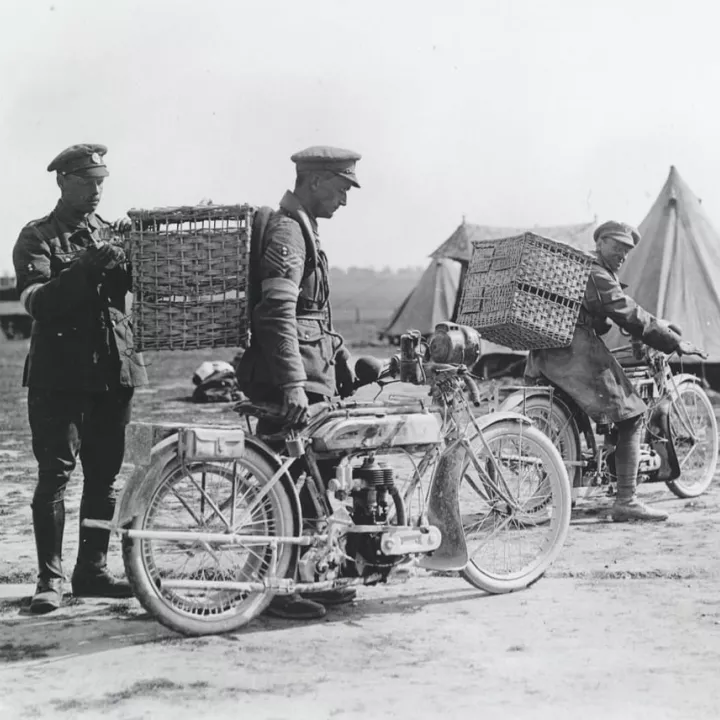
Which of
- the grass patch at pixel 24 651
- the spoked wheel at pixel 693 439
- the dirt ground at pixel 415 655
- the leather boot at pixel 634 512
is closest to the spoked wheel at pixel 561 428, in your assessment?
the leather boot at pixel 634 512

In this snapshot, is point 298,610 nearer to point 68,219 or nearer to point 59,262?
point 59,262

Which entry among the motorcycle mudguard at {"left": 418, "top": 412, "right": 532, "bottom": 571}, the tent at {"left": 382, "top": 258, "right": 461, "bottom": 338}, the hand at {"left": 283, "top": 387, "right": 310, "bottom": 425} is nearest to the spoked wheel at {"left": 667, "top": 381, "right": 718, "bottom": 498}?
the motorcycle mudguard at {"left": 418, "top": 412, "right": 532, "bottom": 571}

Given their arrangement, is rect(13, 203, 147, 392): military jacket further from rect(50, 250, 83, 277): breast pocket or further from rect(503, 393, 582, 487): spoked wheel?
rect(503, 393, 582, 487): spoked wheel

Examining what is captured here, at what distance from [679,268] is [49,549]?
12.3m

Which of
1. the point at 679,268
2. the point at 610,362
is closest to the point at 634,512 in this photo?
the point at 610,362

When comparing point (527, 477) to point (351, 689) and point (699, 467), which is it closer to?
point (351, 689)

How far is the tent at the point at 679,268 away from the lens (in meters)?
15.0

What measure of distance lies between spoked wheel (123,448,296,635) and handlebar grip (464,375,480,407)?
1003 mm

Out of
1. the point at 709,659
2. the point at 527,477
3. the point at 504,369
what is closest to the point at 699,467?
the point at 527,477

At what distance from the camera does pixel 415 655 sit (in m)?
4.21

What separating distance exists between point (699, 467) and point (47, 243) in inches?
198

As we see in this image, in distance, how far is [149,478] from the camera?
14.2 feet

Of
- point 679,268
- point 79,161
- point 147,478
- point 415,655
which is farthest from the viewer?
point 679,268

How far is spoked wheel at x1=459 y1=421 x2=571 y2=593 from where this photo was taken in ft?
16.9
